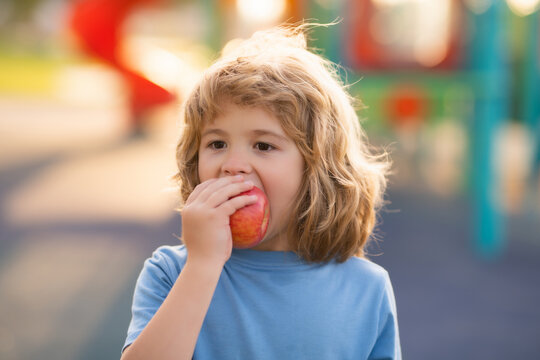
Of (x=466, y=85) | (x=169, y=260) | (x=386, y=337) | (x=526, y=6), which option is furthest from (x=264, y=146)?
(x=526, y=6)

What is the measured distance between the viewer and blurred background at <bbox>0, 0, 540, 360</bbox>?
3115mm

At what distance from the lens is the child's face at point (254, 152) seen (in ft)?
4.21

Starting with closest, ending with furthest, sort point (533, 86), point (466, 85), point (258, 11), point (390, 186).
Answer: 1. point (466, 85)
2. point (390, 186)
3. point (258, 11)
4. point (533, 86)

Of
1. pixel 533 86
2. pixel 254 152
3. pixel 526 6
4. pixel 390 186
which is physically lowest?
pixel 254 152

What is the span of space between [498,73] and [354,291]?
138 inches

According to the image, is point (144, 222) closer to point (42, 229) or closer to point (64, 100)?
point (42, 229)

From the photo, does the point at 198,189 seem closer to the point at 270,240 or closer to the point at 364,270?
the point at 270,240

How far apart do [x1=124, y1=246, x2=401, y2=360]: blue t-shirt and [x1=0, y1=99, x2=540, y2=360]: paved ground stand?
438 millimetres

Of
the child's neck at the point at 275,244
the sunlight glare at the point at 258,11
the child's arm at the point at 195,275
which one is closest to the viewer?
the child's arm at the point at 195,275

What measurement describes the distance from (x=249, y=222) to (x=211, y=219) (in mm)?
93

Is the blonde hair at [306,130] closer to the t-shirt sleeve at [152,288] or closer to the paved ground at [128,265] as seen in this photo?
the t-shirt sleeve at [152,288]

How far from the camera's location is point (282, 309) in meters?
1.25

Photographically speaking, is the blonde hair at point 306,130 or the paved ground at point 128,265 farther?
the paved ground at point 128,265

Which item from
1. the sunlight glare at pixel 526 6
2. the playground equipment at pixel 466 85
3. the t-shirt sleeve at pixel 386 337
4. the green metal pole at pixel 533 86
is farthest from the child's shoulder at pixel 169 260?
the sunlight glare at pixel 526 6
